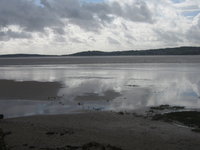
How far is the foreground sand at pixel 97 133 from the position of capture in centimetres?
1116

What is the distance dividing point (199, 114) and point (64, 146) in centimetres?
1011

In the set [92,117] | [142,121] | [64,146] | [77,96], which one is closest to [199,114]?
[142,121]

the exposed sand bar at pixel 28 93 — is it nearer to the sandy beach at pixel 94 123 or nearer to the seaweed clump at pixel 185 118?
the sandy beach at pixel 94 123

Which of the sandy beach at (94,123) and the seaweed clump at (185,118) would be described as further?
the seaweed clump at (185,118)

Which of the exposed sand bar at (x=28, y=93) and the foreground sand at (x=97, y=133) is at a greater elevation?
the exposed sand bar at (x=28, y=93)

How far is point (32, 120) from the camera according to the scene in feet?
53.7

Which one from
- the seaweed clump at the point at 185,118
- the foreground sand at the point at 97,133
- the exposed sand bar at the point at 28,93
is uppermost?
the exposed sand bar at the point at 28,93

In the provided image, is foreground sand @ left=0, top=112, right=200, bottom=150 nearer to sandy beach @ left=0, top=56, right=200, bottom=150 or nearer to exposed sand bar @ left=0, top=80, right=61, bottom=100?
sandy beach @ left=0, top=56, right=200, bottom=150

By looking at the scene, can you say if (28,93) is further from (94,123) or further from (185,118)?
(185,118)

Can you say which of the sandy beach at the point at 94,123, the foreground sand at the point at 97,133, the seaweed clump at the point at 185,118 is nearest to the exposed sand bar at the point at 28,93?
the sandy beach at the point at 94,123

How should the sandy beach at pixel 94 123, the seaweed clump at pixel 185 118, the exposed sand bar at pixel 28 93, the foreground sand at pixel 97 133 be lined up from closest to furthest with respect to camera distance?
the foreground sand at pixel 97 133
the sandy beach at pixel 94 123
the seaweed clump at pixel 185 118
the exposed sand bar at pixel 28 93

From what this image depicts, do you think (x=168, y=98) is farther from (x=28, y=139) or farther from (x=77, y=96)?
(x=28, y=139)

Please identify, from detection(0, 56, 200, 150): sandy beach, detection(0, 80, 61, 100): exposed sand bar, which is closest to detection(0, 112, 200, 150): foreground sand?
detection(0, 56, 200, 150): sandy beach

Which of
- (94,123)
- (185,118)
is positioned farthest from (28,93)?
(185,118)
